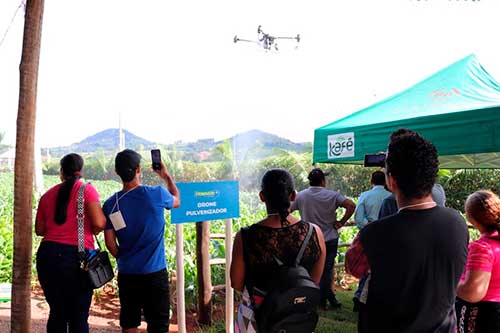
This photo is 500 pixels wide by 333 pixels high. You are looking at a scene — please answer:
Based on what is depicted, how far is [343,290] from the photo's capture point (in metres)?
7.49

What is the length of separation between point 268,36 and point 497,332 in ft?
65.2

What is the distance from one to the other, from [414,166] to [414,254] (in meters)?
0.34

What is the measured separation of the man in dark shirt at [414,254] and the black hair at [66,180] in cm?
229

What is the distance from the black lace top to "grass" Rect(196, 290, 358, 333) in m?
3.04

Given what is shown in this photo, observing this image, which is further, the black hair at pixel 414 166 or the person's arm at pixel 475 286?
the person's arm at pixel 475 286

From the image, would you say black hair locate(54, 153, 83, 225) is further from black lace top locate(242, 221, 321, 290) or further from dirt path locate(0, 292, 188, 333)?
dirt path locate(0, 292, 188, 333)

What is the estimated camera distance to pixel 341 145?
5.48 metres

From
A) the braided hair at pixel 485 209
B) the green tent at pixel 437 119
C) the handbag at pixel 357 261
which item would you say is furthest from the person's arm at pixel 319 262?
the green tent at pixel 437 119

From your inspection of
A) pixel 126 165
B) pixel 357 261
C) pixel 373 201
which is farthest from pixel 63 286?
pixel 373 201

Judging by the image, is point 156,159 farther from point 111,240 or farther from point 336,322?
point 336,322

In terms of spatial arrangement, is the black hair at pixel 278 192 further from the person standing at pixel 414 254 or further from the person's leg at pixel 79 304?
the person's leg at pixel 79 304

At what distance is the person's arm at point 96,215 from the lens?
3.29 meters

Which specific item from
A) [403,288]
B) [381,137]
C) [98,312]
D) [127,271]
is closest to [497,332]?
[403,288]

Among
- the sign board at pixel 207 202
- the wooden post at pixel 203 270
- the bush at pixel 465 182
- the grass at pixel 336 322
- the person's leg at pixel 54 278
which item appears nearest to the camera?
the person's leg at pixel 54 278
